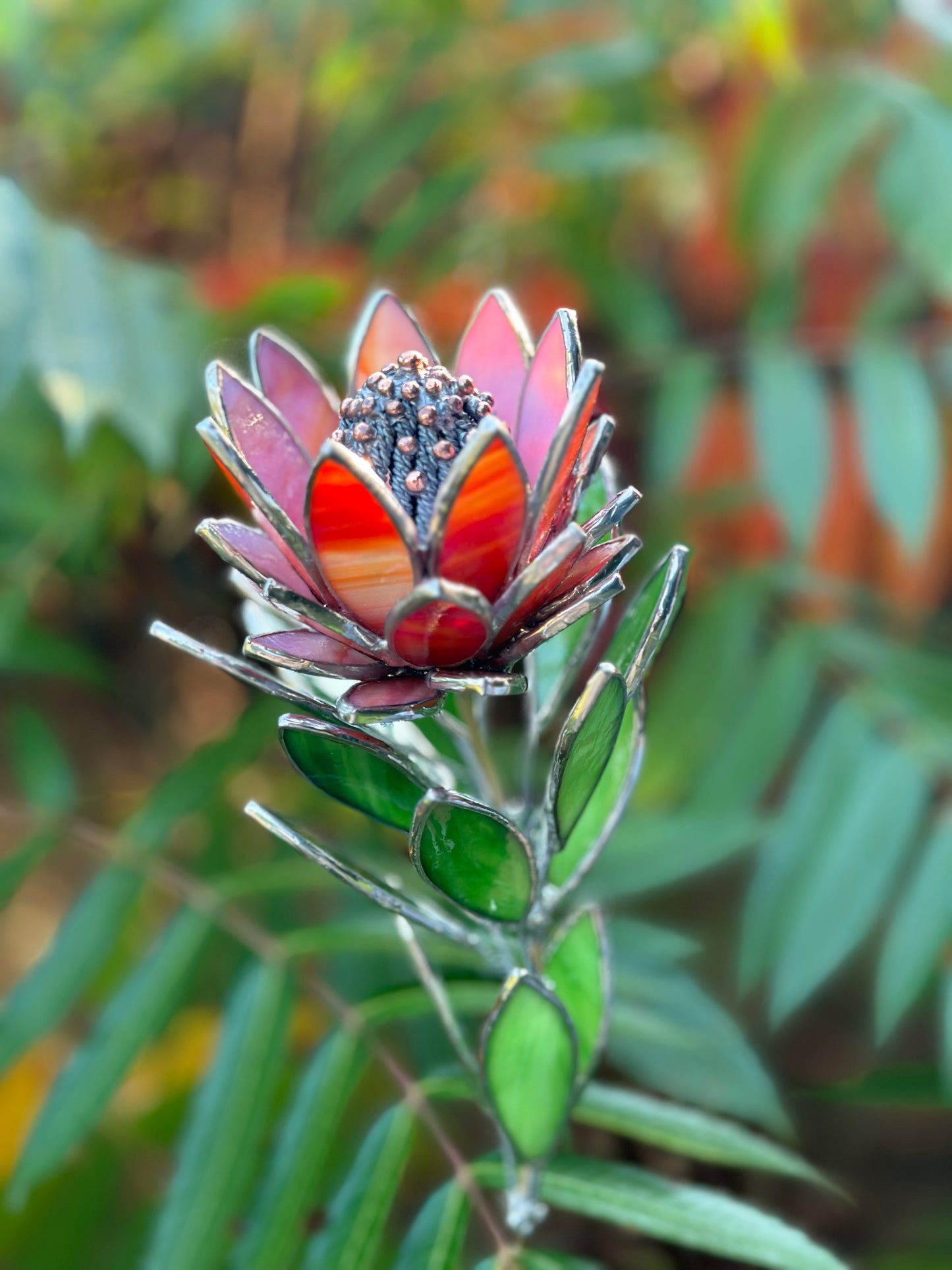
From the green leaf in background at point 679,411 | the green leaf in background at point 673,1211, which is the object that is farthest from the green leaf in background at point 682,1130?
the green leaf in background at point 679,411

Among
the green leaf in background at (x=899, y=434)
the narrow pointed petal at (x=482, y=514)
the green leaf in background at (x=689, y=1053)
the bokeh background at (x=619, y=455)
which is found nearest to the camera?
the narrow pointed petal at (x=482, y=514)

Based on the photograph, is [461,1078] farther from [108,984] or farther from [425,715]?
[108,984]

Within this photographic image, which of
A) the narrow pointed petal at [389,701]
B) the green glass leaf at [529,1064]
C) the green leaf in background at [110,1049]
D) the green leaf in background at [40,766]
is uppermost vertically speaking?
the narrow pointed petal at [389,701]

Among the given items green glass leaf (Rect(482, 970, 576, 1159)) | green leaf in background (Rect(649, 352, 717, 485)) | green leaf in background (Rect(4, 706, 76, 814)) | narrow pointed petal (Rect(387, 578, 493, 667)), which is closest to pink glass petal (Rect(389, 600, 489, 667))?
narrow pointed petal (Rect(387, 578, 493, 667))

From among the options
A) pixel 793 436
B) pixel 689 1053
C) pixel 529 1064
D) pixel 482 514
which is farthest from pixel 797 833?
pixel 482 514

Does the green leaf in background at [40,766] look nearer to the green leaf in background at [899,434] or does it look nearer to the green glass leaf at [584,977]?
the green glass leaf at [584,977]

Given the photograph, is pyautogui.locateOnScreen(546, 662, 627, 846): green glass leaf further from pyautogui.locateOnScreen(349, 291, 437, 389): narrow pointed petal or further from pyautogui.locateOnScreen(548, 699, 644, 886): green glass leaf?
pyautogui.locateOnScreen(349, 291, 437, 389): narrow pointed petal
